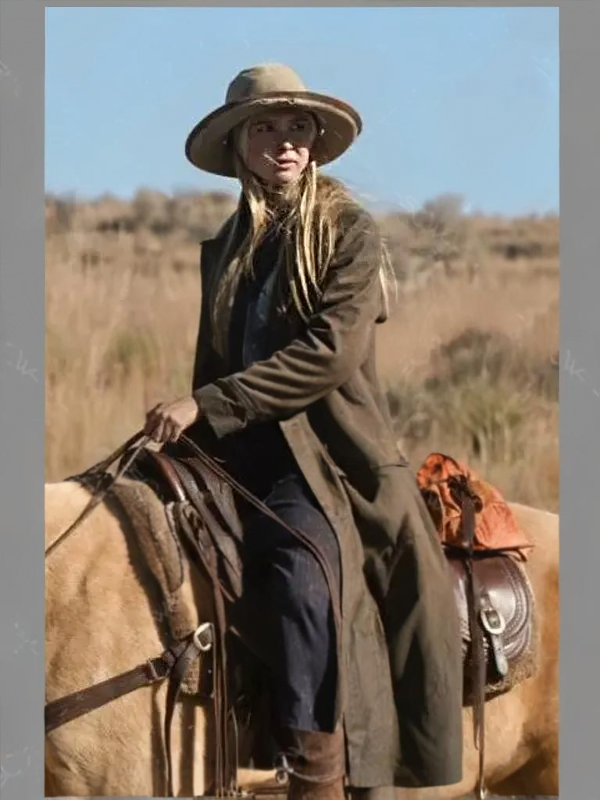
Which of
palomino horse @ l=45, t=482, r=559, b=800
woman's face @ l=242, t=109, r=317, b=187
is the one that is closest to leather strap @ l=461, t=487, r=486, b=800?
palomino horse @ l=45, t=482, r=559, b=800

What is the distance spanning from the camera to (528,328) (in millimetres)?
4277

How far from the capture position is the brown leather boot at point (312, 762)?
376 centimetres

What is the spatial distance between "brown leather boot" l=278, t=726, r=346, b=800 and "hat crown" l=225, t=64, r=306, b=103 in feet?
5.32

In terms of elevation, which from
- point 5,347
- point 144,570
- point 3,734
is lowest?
point 3,734

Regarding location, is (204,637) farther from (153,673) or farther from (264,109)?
(264,109)

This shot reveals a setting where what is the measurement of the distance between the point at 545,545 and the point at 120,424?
4.14 ft

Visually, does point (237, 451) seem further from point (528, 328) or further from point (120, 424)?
point (528, 328)

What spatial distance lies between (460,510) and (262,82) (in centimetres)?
125

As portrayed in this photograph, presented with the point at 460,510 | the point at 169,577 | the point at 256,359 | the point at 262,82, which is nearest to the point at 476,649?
the point at 460,510

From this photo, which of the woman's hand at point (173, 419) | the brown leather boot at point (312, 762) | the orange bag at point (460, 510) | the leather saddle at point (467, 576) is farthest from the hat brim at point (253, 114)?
the brown leather boot at point (312, 762)

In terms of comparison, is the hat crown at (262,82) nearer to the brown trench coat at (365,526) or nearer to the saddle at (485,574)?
the brown trench coat at (365,526)

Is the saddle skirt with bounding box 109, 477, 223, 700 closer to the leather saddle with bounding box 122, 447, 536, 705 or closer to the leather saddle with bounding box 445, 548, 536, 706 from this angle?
the leather saddle with bounding box 122, 447, 536, 705

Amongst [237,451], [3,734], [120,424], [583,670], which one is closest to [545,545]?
[583,670]

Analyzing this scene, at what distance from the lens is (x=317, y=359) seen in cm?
388
